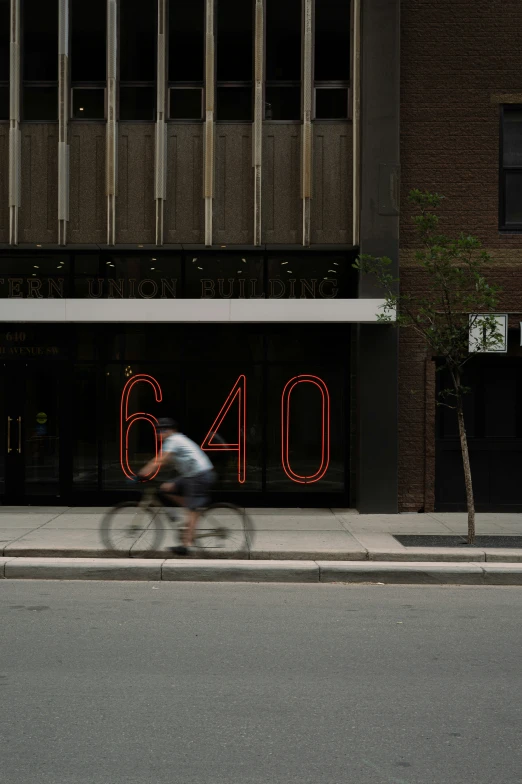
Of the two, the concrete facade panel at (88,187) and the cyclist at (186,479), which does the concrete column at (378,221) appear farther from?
the cyclist at (186,479)

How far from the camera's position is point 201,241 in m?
14.6

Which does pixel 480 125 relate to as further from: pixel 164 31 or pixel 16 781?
pixel 16 781

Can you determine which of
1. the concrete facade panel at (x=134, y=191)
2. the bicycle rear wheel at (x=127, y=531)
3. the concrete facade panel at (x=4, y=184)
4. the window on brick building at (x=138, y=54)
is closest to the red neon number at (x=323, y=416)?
the concrete facade panel at (x=134, y=191)

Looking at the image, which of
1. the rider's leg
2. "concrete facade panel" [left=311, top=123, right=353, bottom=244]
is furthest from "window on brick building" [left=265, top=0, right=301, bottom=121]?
the rider's leg

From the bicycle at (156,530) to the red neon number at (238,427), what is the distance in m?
3.93

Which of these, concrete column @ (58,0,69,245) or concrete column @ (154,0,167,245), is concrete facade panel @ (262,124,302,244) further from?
concrete column @ (58,0,69,245)

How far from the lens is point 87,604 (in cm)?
882

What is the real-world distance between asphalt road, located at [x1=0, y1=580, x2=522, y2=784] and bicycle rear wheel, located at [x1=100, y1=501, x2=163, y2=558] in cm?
144

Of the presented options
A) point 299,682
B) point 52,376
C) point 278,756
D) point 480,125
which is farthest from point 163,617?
point 480,125

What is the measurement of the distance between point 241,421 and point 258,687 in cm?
913

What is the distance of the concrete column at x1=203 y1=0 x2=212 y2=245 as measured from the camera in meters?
14.4

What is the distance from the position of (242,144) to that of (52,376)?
506 centimetres

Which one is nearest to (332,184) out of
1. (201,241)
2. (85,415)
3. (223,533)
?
(201,241)

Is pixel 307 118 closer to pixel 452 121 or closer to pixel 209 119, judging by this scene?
pixel 209 119
